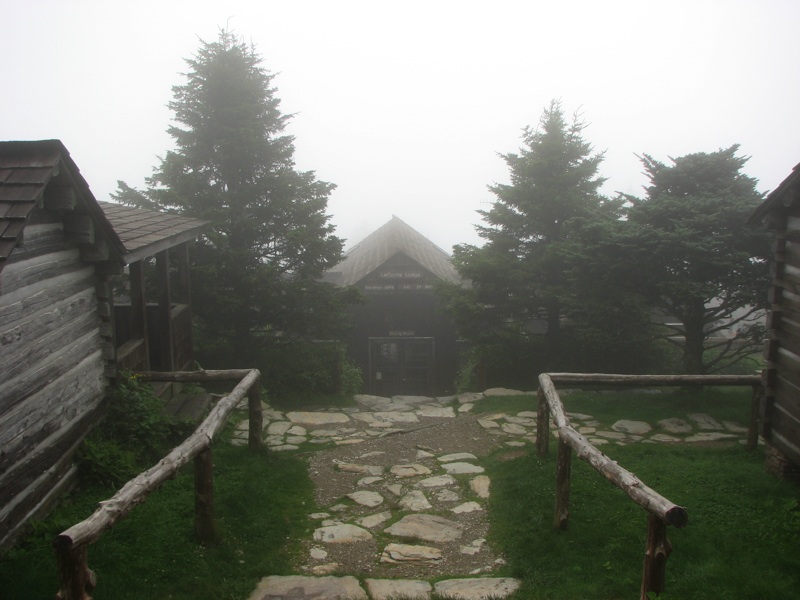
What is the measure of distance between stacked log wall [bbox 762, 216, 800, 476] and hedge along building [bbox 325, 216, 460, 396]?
1351 centimetres

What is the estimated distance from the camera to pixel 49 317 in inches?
227

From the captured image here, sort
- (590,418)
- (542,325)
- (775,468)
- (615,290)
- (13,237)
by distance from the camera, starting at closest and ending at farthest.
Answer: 1. (13,237)
2. (775,468)
3. (590,418)
4. (615,290)
5. (542,325)

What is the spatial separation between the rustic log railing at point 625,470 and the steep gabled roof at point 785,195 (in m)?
2.21

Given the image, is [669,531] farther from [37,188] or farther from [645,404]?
[37,188]

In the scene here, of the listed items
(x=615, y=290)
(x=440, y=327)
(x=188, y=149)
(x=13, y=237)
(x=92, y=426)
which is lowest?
(x=440, y=327)

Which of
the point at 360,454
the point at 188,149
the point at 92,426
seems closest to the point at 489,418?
the point at 360,454

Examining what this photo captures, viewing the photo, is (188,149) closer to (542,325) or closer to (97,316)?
(97,316)

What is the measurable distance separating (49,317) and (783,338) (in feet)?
24.7

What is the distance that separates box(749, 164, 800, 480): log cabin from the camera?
20.6 feet

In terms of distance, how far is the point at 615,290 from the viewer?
11.0m

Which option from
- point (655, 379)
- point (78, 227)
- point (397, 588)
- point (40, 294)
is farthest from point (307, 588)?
point (655, 379)

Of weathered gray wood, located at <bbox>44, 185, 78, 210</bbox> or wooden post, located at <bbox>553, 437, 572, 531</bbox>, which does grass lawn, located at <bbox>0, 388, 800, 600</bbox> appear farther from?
weathered gray wood, located at <bbox>44, 185, 78, 210</bbox>

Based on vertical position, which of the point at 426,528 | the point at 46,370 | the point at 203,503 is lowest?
the point at 426,528

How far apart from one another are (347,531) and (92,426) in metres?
3.12
